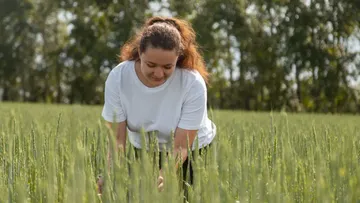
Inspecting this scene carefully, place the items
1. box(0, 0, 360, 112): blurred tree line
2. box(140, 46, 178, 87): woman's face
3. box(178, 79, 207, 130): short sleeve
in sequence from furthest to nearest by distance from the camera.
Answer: box(0, 0, 360, 112): blurred tree line → box(178, 79, 207, 130): short sleeve → box(140, 46, 178, 87): woman's face

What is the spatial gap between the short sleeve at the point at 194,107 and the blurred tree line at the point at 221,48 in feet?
42.4

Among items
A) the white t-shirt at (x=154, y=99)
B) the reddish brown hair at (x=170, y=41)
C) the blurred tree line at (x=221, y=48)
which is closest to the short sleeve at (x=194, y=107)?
the white t-shirt at (x=154, y=99)

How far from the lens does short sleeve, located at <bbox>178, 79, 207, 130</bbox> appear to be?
241cm

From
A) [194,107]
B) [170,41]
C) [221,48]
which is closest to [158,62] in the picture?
[170,41]

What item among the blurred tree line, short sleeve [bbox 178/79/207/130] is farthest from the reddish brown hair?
the blurred tree line

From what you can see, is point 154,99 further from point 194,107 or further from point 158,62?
point 158,62

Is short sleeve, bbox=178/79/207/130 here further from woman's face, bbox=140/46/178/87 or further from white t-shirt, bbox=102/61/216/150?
woman's face, bbox=140/46/178/87

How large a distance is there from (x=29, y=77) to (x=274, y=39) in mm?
12291

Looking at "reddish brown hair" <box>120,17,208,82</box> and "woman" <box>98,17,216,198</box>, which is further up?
"reddish brown hair" <box>120,17,208,82</box>

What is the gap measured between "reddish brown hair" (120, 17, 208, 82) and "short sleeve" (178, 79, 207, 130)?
145 millimetres

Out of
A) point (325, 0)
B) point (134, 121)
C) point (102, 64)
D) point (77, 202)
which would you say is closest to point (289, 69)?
point (325, 0)

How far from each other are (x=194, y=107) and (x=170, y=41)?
1.26 ft

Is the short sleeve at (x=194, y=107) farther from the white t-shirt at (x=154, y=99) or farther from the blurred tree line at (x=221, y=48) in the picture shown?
the blurred tree line at (x=221, y=48)

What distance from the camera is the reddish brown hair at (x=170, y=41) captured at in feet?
7.23
